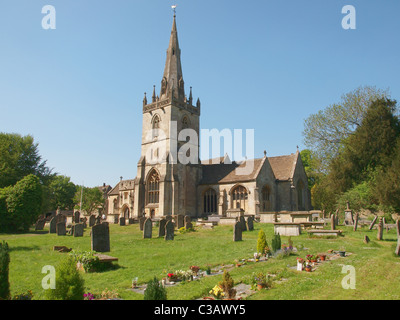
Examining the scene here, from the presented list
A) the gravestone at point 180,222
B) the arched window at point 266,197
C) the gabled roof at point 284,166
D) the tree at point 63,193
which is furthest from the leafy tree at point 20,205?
the tree at point 63,193

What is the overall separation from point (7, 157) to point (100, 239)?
31.1 metres

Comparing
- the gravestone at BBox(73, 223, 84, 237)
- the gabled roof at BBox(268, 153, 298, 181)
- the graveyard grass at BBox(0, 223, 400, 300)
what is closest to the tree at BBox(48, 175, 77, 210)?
the gabled roof at BBox(268, 153, 298, 181)

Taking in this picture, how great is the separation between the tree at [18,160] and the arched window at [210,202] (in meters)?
24.4

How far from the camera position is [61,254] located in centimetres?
1398

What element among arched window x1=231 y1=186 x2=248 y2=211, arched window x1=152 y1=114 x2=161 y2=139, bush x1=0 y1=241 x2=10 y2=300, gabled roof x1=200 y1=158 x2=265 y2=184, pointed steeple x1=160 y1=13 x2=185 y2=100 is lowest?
bush x1=0 y1=241 x2=10 y2=300

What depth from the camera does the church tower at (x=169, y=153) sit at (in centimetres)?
3856

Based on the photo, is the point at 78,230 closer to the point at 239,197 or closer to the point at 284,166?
the point at 239,197

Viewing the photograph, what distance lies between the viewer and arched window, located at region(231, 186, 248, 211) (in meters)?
37.4

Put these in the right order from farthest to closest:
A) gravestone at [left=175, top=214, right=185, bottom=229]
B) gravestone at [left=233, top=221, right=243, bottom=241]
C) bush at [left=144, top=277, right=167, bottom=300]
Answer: gravestone at [left=175, top=214, right=185, bottom=229] → gravestone at [left=233, top=221, right=243, bottom=241] → bush at [left=144, top=277, right=167, bottom=300]

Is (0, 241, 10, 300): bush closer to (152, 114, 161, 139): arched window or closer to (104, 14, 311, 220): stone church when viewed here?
(104, 14, 311, 220): stone church

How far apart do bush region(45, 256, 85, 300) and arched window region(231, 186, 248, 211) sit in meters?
31.8

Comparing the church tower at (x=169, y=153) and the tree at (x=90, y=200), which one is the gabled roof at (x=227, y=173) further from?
the tree at (x=90, y=200)
